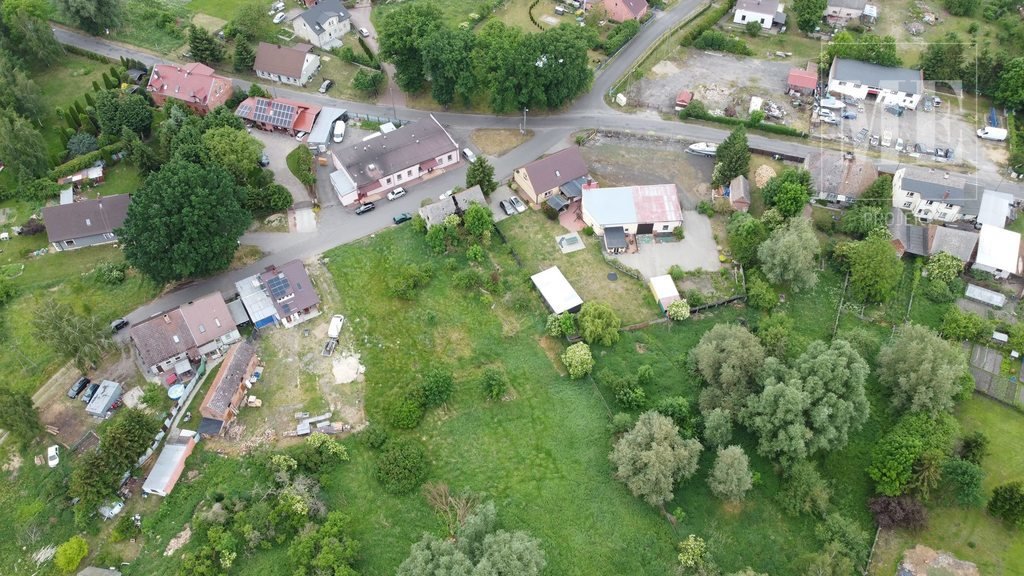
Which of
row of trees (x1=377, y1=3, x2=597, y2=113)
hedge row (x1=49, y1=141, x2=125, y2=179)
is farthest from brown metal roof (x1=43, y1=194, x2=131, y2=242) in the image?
row of trees (x1=377, y1=3, x2=597, y2=113)

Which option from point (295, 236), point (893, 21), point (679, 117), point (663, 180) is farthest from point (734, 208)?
point (893, 21)

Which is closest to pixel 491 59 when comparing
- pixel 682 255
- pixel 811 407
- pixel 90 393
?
pixel 682 255

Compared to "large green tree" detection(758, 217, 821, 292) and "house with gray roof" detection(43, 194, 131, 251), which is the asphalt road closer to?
"house with gray roof" detection(43, 194, 131, 251)

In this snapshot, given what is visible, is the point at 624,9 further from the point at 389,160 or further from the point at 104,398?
the point at 104,398

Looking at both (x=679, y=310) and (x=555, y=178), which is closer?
(x=679, y=310)

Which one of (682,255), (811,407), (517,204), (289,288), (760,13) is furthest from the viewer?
(760,13)

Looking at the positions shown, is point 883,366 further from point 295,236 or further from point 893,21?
point 893,21

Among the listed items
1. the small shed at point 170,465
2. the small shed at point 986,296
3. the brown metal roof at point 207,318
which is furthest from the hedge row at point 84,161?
the small shed at point 986,296

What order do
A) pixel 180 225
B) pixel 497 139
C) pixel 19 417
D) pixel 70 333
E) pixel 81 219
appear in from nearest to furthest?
pixel 19 417 < pixel 70 333 < pixel 180 225 < pixel 81 219 < pixel 497 139
